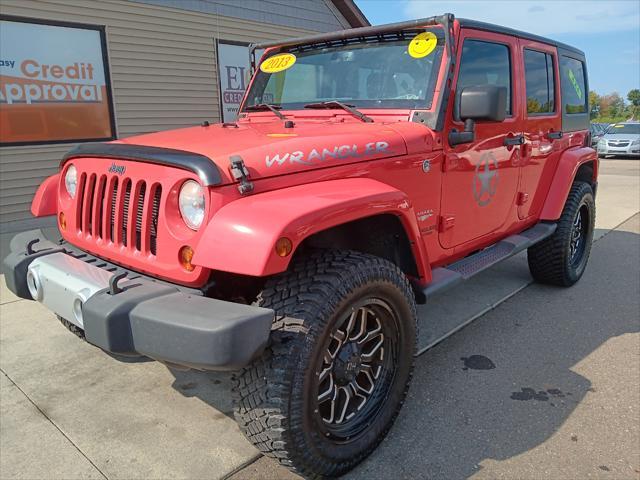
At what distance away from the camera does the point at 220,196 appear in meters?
1.96

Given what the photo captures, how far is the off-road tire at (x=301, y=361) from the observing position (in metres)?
1.91

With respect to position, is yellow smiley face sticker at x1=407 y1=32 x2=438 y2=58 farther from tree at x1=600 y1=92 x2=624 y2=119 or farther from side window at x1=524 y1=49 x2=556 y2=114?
tree at x1=600 y1=92 x2=624 y2=119

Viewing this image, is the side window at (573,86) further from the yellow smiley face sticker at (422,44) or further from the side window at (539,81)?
the yellow smiley face sticker at (422,44)

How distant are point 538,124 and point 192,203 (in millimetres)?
2929

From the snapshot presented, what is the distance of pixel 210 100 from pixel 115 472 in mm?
7514

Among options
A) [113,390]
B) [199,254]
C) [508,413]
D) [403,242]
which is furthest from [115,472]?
[508,413]

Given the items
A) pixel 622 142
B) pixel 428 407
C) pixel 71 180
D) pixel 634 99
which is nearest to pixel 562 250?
pixel 428 407

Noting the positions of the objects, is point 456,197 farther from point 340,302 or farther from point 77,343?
point 77,343

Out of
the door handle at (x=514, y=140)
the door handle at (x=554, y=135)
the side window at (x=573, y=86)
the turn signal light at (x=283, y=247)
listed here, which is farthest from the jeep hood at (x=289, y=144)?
the side window at (x=573, y=86)

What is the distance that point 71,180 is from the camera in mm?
2742

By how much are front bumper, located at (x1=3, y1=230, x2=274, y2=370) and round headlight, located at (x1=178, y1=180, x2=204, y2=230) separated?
0.27 metres

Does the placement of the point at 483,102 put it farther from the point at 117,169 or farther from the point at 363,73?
the point at 117,169

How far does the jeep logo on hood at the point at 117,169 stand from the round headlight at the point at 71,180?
45 cm

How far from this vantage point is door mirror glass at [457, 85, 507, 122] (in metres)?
2.69
